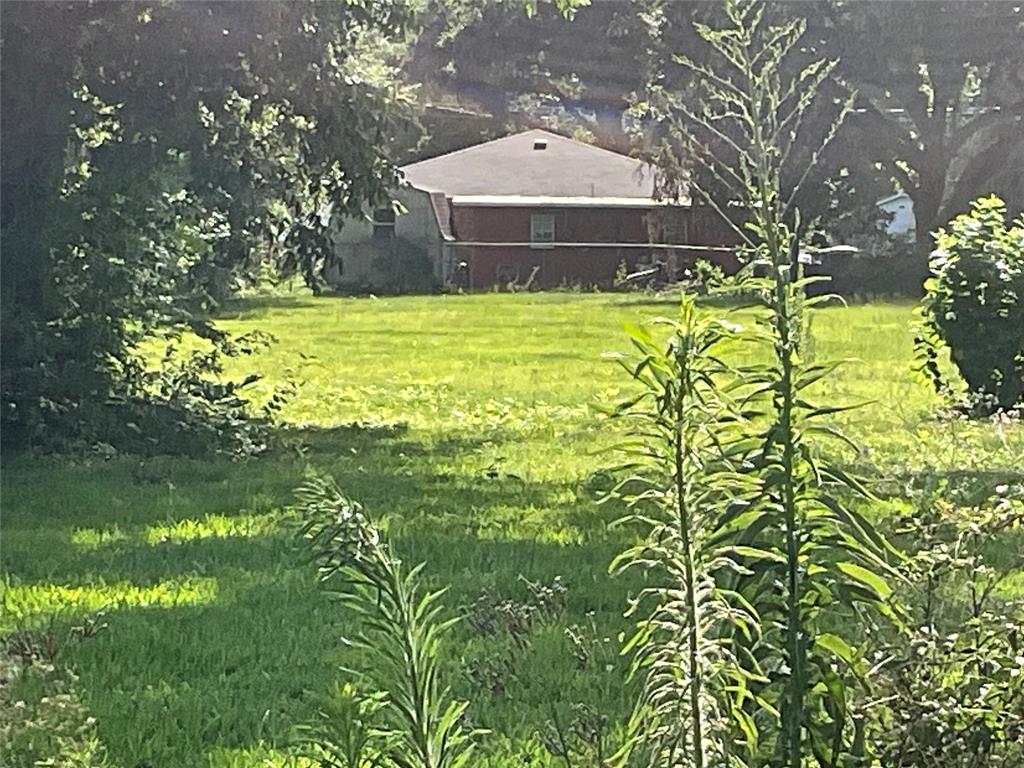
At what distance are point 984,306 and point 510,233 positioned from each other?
3149cm

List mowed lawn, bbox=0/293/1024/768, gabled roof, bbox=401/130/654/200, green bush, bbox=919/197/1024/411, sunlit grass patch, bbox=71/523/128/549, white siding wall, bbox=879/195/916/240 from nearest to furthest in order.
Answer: mowed lawn, bbox=0/293/1024/768, sunlit grass patch, bbox=71/523/128/549, green bush, bbox=919/197/1024/411, white siding wall, bbox=879/195/916/240, gabled roof, bbox=401/130/654/200

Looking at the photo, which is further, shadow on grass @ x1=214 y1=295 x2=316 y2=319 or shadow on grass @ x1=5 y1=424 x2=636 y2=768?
shadow on grass @ x1=214 y1=295 x2=316 y2=319

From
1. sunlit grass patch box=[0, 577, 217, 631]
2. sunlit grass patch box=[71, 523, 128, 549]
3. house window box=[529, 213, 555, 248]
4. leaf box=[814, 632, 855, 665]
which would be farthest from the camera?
house window box=[529, 213, 555, 248]

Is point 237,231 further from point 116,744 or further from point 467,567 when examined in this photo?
point 116,744

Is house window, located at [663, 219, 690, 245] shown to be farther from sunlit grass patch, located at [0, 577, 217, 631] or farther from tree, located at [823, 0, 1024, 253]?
sunlit grass patch, located at [0, 577, 217, 631]

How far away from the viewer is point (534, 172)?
151 feet

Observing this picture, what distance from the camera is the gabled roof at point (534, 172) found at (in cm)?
4444

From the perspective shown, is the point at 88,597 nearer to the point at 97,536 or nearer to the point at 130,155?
the point at 97,536

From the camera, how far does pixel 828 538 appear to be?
4.12 ft

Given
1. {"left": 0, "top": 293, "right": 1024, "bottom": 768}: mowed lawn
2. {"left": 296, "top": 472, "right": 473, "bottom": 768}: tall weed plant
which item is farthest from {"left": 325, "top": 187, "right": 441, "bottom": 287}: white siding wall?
{"left": 296, "top": 472, "right": 473, "bottom": 768}: tall weed plant

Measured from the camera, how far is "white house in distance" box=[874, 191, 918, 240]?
133 ft

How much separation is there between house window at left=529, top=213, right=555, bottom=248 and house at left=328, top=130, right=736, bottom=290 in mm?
25

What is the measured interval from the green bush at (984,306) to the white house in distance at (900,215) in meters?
26.9

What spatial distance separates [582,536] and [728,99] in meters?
6.34
